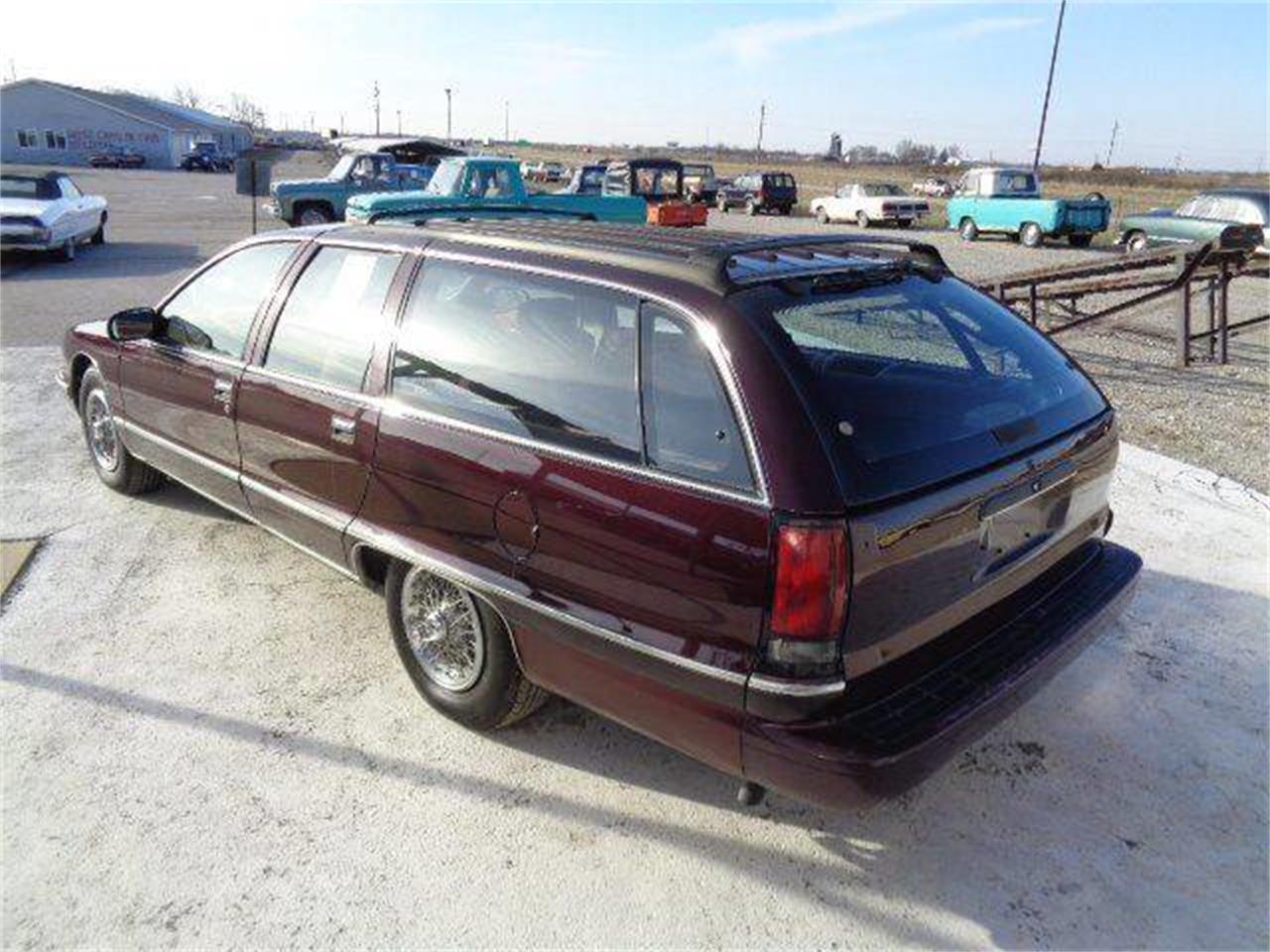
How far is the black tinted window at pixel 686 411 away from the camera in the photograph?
2299 mm

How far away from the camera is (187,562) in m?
4.36

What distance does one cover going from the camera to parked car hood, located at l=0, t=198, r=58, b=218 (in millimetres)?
14742

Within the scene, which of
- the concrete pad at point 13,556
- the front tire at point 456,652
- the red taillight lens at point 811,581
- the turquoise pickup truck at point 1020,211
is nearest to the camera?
the red taillight lens at point 811,581

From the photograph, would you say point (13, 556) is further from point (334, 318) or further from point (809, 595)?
point (809, 595)

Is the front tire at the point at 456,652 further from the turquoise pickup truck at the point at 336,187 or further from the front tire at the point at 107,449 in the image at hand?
the turquoise pickup truck at the point at 336,187

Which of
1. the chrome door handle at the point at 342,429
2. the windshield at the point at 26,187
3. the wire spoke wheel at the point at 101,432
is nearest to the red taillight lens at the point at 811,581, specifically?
the chrome door handle at the point at 342,429

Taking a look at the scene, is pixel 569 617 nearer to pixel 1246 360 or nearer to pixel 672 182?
pixel 1246 360

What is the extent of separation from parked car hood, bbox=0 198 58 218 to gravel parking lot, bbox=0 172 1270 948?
13483 mm

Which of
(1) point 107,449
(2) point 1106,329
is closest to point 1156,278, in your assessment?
(2) point 1106,329

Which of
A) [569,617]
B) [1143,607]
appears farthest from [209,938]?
[1143,607]

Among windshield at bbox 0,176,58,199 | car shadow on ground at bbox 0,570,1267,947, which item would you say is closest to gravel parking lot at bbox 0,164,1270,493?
windshield at bbox 0,176,58,199

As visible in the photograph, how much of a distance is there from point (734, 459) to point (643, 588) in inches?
17.0

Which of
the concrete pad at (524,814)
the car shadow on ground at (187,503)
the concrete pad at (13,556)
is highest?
the car shadow on ground at (187,503)

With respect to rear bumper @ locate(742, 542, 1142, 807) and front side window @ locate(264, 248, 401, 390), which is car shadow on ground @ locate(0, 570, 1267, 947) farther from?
front side window @ locate(264, 248, 401, 390)
